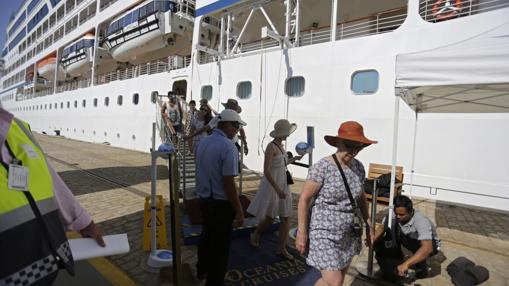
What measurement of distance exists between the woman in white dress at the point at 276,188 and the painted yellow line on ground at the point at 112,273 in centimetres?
156

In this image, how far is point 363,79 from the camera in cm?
781

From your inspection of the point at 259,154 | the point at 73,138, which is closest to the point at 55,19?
the point at 73,138

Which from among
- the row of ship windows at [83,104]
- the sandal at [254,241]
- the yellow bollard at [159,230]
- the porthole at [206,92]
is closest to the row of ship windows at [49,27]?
the row of ship windows at [83,104]

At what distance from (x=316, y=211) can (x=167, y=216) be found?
11.8 ft

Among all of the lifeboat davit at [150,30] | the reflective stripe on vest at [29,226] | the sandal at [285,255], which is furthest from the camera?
the lifeboat davit at [150,30]

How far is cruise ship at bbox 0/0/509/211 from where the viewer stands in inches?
163

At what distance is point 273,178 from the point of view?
3.63 metres

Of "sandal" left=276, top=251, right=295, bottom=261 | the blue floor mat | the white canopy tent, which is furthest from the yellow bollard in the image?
the white canopy tent

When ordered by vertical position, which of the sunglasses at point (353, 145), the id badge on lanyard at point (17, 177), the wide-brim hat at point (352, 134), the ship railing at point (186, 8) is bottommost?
the id badge on lanyard at point (17, 177)

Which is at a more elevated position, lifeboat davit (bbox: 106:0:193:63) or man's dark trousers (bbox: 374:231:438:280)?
lifeboat davit (bbox: 106:0:193:63)

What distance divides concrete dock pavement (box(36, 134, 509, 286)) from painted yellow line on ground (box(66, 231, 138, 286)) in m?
0.01

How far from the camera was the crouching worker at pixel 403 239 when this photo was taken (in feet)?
10.8

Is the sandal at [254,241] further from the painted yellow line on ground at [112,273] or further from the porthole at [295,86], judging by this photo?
the porthole at [295,86]

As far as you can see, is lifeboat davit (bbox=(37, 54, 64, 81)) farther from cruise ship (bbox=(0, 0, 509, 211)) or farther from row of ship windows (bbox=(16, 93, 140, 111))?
cruise ship (bbox=(0, 0, 509, 211))
